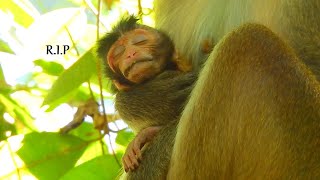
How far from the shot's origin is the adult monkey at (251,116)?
292 centimetres

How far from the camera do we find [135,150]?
129 inches

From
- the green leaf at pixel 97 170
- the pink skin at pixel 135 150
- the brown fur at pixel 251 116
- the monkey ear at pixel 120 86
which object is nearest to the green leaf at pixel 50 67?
the green leaf at pixel 97 170

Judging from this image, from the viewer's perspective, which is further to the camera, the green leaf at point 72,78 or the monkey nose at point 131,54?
the green leaf at point 72,78

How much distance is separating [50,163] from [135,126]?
637mm

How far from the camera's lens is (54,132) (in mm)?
4137

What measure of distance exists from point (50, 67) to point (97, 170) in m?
0.70

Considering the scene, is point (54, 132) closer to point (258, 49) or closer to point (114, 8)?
point (114, 8)

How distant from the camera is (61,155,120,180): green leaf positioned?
387cm

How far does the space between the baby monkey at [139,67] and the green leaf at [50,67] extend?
2.21 feet

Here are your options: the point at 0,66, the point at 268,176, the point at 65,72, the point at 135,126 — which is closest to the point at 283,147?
the point at 268,176

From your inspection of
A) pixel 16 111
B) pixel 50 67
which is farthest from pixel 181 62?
pixel 16 111

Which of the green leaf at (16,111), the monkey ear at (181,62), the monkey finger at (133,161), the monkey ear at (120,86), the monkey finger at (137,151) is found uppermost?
the monkey ear at (181,62)

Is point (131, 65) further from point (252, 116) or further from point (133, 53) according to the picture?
point (252, 116)

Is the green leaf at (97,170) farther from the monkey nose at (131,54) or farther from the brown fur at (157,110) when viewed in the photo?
the monkey nose at (131,54)
